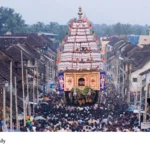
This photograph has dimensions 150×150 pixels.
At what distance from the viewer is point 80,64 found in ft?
28.7

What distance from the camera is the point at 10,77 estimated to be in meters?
8.35

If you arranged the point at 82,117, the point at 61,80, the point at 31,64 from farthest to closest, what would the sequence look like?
the point at 31,64 < the point at 61,80 < the point at 82,117

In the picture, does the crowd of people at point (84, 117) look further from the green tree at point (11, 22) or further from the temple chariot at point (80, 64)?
the green tree at point (11, 22)

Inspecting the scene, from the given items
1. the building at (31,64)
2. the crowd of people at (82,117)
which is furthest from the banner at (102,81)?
the building at (31,64)

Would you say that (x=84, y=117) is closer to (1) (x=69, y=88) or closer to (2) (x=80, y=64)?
(1) (x=69, y=88)

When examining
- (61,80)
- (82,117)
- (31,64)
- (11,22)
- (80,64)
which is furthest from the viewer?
(31,64)

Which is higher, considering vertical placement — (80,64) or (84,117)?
(80,64)

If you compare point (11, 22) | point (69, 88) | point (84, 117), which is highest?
point (11, 22)

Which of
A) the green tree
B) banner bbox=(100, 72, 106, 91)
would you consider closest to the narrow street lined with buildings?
banner bbox=(100, 72, 106, 91)

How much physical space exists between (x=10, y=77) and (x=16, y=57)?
→ 142 centimetres

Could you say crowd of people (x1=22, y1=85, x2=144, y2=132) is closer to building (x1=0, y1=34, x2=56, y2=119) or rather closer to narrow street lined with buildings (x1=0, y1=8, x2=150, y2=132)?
narrow street lined with buildings (x1=0, y1=8, x2=150, y2=132)

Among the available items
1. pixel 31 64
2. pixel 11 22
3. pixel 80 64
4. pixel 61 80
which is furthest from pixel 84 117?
pixel 11 22

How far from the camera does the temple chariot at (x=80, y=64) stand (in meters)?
8.53

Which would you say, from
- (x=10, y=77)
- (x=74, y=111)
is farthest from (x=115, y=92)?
(x=10, y=77)
